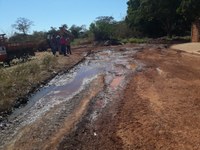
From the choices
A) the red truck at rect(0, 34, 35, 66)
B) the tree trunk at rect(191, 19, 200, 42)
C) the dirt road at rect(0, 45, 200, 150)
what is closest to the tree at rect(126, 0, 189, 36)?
the tree trunk at rect(191, 19, 200, 42)

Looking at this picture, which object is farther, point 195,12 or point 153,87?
point 195,12

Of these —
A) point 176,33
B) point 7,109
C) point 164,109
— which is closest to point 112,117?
point 164,109

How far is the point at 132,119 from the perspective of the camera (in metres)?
8.65

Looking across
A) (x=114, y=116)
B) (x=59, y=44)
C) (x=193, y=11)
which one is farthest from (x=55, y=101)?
(x=193, y=11)

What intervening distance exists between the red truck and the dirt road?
12.3m

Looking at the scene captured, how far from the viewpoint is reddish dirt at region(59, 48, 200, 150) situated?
6977 millimetres

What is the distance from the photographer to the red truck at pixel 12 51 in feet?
86.6

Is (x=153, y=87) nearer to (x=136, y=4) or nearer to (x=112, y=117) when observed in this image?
(x=112, y=117)

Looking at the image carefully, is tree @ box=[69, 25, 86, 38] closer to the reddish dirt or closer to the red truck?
the red truck

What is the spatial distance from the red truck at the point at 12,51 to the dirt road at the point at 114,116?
12.3 metres

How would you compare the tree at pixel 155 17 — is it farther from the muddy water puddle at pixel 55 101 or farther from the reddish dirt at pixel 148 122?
the reddish dirt at pixel 148 122

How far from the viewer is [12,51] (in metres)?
30.4

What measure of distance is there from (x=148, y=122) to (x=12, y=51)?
24.0 m

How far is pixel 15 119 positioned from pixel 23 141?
2.32 m
